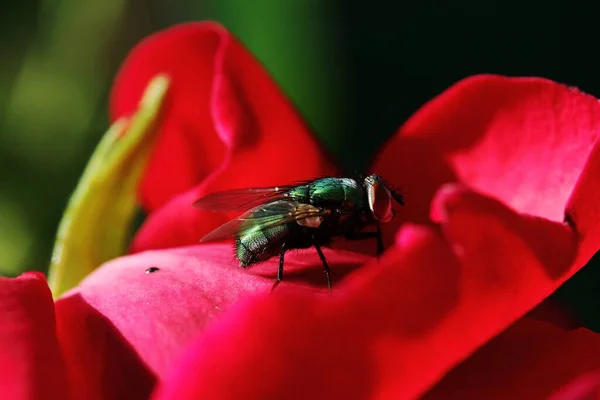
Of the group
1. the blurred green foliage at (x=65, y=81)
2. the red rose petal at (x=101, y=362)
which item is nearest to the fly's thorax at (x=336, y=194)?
the red rose petal at (x=101, y=362)

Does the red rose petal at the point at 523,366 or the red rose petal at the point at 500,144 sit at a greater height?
the red rose petal at the point at 500,144

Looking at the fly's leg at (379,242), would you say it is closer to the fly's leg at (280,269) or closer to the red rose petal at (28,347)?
the fly's leg at (280,269)

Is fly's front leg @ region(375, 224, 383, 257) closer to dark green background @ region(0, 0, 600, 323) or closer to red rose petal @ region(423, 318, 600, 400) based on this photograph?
red rose petal @ region(423, 318, 600, 400)

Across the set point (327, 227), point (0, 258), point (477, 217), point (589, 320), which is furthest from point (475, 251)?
point (589, 320)

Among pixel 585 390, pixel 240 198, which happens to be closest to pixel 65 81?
pixel 240 198

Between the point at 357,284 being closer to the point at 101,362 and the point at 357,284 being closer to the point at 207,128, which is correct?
the point at 101,362

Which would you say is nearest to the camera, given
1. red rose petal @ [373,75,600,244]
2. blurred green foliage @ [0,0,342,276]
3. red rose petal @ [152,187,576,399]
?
red rose petal @ [152,187,576,399]

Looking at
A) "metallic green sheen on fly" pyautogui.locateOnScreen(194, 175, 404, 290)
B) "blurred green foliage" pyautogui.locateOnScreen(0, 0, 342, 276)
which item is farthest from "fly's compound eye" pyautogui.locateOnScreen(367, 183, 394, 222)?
"blurred green foliage" pyautogui.locateOnScreen(0, 0, 342, 276)
